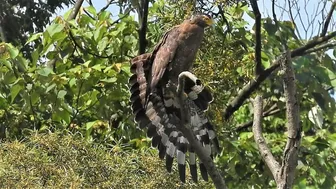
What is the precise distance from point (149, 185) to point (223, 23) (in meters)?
1.95

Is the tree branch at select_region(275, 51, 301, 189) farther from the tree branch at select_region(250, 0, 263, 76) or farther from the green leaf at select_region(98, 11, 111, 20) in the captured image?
the green leaf at select_region(98, 11, 111, 20)

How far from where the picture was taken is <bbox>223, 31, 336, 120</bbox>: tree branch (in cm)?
599

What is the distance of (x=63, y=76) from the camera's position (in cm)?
621

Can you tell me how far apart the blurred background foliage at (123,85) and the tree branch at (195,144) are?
756 mm

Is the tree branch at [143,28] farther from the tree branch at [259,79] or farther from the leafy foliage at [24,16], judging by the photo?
the leafy foliage at [24,16]

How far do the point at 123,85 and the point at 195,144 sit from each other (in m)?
1.92

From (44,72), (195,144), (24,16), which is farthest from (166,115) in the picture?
(24,16)

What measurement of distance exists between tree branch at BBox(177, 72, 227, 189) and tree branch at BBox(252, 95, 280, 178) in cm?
54

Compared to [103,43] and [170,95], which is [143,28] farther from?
[170,95]

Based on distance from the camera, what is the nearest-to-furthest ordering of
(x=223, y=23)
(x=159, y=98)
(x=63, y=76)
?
(x=159, y=98) → (x=223, y=23) → (x=63, y=76)

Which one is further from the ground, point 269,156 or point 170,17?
point 170,17

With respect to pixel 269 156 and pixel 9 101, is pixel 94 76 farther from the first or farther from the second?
pixel 269 156

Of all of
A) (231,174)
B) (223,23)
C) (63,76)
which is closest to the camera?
(223,23)

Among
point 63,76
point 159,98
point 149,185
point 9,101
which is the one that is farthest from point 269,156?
point 9,101
